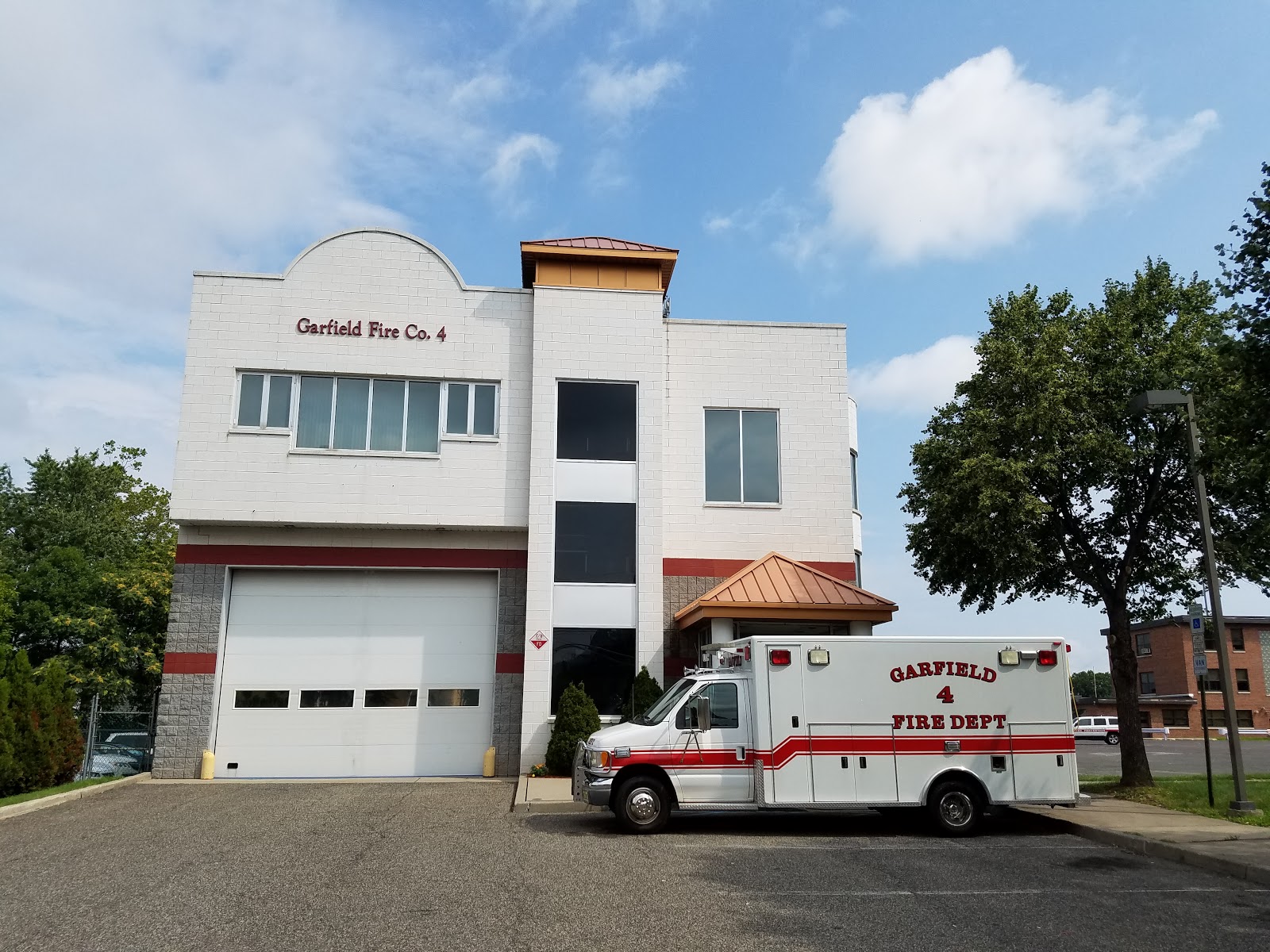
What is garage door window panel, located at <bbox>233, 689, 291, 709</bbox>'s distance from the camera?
757 inches

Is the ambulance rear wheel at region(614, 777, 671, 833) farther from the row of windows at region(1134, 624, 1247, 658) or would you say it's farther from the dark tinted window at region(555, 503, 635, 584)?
the row of windows at region(1134, 624, 1247, 658)

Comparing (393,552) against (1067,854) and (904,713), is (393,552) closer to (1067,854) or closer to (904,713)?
(904,713)

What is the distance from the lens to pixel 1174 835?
40.0 feet

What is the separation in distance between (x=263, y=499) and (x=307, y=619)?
267 cm

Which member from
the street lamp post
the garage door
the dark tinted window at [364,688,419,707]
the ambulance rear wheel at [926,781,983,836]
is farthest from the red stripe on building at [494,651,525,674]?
the street lamp post

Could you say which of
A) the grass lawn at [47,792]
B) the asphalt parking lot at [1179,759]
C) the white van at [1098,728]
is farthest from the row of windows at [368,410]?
the white van at [1098,728]

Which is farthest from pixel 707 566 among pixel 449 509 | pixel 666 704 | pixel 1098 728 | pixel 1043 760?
pixel 1098 728

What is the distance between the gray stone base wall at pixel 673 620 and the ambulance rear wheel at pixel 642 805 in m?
6.60

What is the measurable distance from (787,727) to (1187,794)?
848 centimetres

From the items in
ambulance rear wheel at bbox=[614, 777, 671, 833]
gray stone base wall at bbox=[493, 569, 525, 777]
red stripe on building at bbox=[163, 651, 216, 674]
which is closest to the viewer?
ambulance rear wheel at bbox=[614, 777, 671, 833]

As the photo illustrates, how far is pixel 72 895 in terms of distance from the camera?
898 cm

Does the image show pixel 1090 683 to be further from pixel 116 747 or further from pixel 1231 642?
pixel 116 747

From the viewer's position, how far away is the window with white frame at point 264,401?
1962cm

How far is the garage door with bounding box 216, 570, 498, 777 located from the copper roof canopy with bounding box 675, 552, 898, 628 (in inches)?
187
